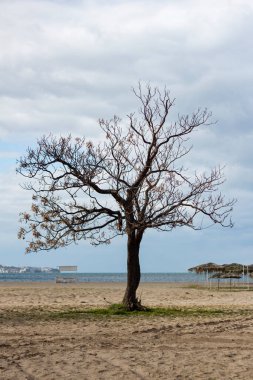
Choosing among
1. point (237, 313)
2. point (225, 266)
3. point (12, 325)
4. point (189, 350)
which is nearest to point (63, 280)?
point (225, 266)

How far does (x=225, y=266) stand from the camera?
Result: 3834 cm

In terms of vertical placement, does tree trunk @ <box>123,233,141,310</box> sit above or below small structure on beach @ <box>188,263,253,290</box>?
below

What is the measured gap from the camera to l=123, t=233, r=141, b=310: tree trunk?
1653 cm

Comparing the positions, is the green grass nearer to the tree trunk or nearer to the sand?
the tree trunk

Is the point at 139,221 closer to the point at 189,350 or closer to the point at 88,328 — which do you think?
the point at 88,328

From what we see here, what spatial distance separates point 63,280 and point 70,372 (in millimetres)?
40122

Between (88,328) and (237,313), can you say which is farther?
(237,313)

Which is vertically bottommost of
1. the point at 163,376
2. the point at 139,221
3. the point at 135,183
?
the point at 163,376

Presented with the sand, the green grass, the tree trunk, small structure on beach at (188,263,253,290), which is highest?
small structure on beach at (188,263,253,290)

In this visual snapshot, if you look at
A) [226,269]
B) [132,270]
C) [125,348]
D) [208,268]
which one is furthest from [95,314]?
[226,269]

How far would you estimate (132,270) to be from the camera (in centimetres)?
1670

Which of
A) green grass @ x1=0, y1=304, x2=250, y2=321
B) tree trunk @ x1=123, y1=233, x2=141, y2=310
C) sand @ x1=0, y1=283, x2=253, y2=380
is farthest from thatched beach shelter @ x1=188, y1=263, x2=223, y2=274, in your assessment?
sand @ x1=0, y1=283, x2=253, y2=380

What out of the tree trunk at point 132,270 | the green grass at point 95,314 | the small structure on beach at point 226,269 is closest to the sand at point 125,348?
the green grass at point 95,314

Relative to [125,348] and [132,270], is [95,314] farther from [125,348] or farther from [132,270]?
[125,348]
